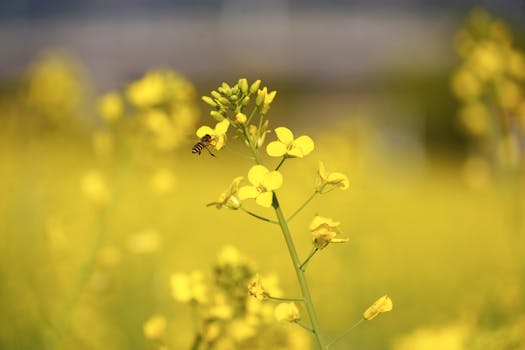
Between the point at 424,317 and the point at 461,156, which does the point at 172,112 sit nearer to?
the point at 424,317

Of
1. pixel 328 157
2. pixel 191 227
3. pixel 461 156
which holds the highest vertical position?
pixel 461 156

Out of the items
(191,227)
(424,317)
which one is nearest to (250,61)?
(191,227)

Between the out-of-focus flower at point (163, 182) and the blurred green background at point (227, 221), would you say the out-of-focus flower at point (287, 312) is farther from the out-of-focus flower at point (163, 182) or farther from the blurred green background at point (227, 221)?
the out-of-focus flower at point (163, 182)

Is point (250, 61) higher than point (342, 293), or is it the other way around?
point (250, 61)

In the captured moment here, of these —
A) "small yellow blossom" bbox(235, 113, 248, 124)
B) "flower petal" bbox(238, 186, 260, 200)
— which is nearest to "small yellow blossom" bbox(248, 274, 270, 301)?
"flower petal" bbox(238, 186, 260, 200)

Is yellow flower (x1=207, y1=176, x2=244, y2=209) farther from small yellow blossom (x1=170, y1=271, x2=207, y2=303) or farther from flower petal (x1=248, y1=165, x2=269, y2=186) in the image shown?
small yellow blossom (x1=170, y1=271, x2=207, y2=303)

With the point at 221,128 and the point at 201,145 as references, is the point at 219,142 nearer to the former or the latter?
the point at 221,128
